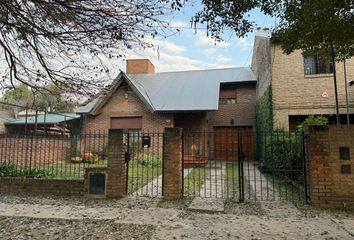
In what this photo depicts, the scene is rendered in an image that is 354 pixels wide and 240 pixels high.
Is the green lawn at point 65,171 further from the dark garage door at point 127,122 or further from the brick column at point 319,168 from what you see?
the dark garage door at point 127,122

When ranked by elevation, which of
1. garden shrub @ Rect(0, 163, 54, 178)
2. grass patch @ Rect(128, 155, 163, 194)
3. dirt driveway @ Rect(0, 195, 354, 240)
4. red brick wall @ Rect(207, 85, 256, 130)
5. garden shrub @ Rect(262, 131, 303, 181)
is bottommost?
dirt driveway @ Rect(0, 195, 354, 240)

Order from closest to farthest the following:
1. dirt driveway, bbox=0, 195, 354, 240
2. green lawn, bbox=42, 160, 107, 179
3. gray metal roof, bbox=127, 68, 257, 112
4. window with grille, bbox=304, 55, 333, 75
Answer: dirt driveway, bbox=0, 195, 354, 240, green lawn, bbox=42, 160, 107, 179, window with grille, bbox=304, 55, 333, 75, gray metal roof, bbox=127, 68, 257, 112

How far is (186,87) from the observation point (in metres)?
19.7

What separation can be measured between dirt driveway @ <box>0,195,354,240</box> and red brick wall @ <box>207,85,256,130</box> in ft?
43.3

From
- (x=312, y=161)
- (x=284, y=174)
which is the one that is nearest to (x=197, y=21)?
(x=312, y=161)

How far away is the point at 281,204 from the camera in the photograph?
6828 mm

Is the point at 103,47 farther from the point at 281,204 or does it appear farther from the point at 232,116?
the point at 232,116

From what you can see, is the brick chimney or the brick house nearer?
the brick house

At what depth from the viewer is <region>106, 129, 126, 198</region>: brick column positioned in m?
7.49

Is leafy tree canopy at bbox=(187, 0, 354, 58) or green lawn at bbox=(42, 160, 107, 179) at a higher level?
leafy tree canopy at bbox=(187, 0, 354, 58)

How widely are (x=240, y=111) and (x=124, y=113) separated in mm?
7739

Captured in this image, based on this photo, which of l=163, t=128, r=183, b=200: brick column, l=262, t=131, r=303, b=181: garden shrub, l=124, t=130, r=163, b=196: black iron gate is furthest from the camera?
l=262, t=131, r=303, b=181: garden shrub

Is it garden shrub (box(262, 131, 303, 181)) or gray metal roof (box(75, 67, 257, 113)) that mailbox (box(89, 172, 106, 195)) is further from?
gray metal roof (box(75, 67, 257, 113))

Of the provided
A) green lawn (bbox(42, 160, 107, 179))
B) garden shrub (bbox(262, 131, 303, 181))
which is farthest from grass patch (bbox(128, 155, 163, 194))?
garden shrub (bbox(262, 131, 303, 181))
